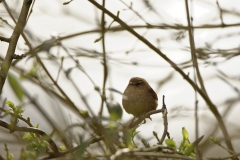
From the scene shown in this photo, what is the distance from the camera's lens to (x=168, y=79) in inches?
169

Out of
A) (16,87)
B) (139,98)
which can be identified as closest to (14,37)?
(16,87)

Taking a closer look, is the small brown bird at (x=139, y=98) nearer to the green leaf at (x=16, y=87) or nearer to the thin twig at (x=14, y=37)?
the thin twig at (x=14, y=37)

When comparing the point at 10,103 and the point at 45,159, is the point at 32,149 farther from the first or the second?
the point at 10,103

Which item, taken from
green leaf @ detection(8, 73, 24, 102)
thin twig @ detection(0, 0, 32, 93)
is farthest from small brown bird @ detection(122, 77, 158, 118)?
green leaf @ detection(8, 73, 24, 102)

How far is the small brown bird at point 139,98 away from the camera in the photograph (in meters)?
4.35

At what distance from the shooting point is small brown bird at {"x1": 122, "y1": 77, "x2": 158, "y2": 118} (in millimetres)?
4352

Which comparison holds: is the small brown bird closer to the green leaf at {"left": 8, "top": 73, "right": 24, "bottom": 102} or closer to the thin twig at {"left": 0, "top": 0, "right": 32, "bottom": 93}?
the thin twig at {"left": 0, "top": 0, "right": 32, "bottom": 93}

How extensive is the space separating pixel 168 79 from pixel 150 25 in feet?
2.39

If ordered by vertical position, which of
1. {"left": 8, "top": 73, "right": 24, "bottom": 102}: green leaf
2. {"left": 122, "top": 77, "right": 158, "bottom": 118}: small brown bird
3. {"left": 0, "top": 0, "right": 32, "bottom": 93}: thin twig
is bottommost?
{"left": 8, "top": 73, "right": 24, "bottom": 102}: green leaf

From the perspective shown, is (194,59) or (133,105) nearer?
(194,59)

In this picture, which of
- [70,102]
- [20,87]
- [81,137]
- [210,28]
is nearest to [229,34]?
[210,28]

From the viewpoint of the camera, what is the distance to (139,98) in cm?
453

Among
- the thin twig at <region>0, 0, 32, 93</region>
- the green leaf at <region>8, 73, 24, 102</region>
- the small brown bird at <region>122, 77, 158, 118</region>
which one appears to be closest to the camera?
the green leaf at <region>8, 73, 24, 102</region>

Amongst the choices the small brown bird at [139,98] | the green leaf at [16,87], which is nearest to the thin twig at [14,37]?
the green leaf at [16,87]
